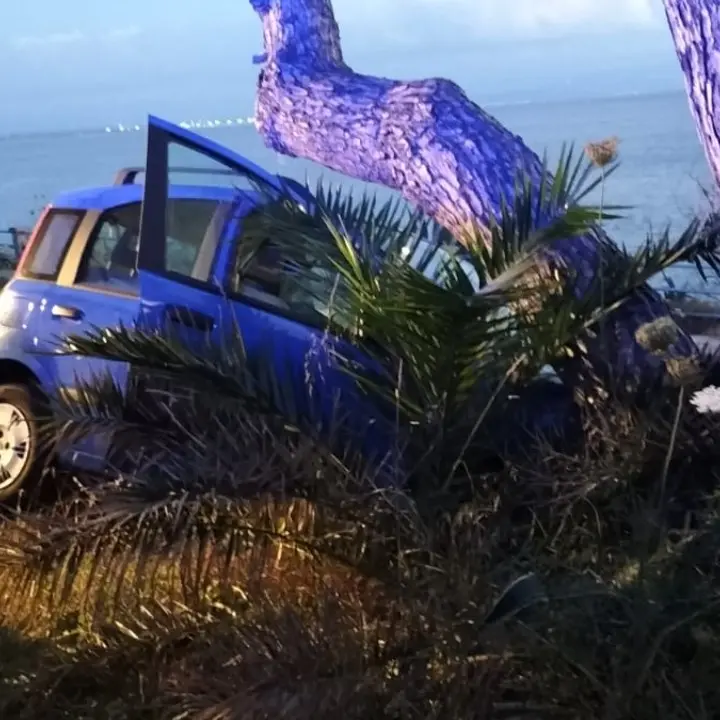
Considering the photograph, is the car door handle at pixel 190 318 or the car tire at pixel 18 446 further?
the car tire at pixel 18 446

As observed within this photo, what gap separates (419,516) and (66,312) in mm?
3335

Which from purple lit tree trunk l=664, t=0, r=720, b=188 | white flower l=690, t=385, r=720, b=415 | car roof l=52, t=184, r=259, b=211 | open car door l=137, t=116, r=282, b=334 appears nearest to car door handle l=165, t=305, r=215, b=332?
open car door l=137, t=116, r=282, b=334

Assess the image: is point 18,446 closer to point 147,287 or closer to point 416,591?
point 147,287

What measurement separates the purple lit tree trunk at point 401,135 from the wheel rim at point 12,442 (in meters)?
1.82

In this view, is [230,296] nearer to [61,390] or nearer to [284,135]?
[284,135]

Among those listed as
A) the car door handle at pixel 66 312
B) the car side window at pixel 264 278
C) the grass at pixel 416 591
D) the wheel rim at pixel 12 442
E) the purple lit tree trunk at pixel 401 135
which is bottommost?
the wheel rim at pixel 12 442

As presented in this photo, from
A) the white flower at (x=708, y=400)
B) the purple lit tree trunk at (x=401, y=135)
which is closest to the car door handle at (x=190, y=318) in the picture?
the purple lit tree trunk at (x=401, y=135)

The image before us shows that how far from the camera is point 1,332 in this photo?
289 inches

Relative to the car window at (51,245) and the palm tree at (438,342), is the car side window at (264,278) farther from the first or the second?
the car window at (51,245)

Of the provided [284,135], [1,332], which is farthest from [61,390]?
[1,332]

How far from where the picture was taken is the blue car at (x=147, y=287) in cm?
532

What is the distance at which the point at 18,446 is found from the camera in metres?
6.93

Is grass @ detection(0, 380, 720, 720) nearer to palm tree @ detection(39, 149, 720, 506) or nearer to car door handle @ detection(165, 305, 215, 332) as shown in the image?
palm tree @ detection(39, 149, 720, 506)

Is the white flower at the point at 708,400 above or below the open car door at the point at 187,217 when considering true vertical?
below
